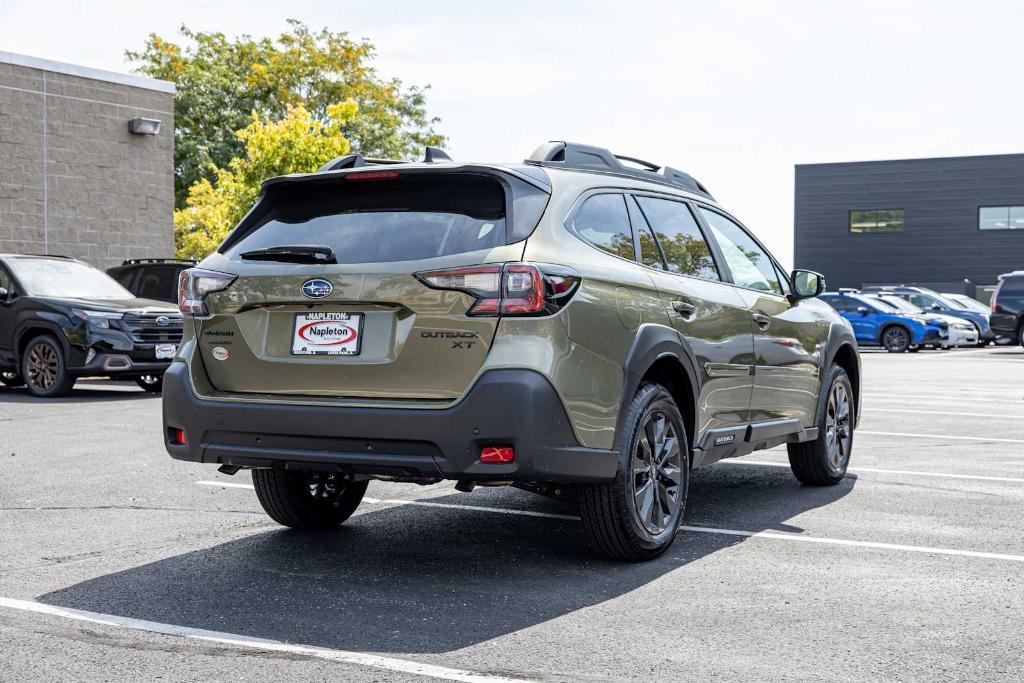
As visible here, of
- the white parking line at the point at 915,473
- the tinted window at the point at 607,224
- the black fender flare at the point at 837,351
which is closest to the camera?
the tinted window at the point at 607,224

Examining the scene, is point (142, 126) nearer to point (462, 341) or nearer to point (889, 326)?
point (889, 326)

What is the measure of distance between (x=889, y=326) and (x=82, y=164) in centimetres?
1953

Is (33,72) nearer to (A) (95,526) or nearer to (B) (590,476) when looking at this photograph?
(A) (95,526)

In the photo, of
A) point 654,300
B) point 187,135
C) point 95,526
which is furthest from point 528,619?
point 187,135

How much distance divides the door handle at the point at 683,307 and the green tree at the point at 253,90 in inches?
1801

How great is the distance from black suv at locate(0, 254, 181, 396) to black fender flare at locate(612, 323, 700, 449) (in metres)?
9.55

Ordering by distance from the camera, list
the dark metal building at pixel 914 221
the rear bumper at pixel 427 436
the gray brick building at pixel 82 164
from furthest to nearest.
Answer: the dark metal building at pixel 914 221 → the gray brick building at pixel 82 164 → the rear bumper at pixel 427 436

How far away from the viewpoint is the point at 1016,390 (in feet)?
55.4

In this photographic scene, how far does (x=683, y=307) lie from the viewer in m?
6.12

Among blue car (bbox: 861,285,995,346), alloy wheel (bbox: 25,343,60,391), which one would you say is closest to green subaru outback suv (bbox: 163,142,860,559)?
alloy wheel (bbox: 25,343,60,391)

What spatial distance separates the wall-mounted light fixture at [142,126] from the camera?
2491 cm

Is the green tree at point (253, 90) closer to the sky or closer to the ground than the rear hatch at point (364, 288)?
closer to the sky

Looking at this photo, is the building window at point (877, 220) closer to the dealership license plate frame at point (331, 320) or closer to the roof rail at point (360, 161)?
the roof rail at point (360, 161)

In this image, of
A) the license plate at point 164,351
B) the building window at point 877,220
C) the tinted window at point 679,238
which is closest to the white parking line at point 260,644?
the tinted window at point 679,238
